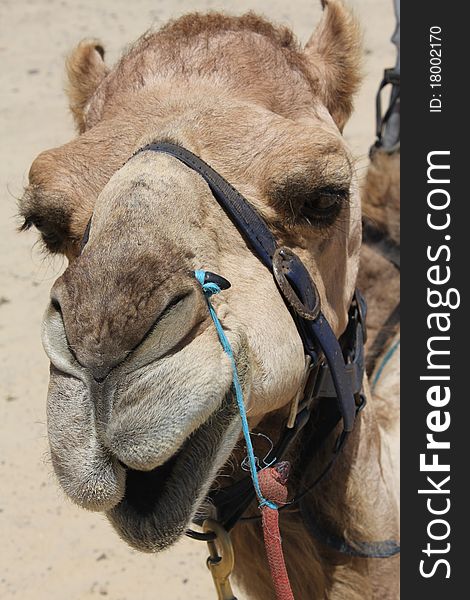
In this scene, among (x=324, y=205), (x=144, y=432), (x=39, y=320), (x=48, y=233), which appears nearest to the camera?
(x=144, y=432)

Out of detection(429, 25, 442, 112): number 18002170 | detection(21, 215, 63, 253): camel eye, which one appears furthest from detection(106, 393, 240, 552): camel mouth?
detection(429, 25, 442, 112): number 18002170

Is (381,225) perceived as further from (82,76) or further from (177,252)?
→ (177,252)

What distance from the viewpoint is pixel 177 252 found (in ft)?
6.14

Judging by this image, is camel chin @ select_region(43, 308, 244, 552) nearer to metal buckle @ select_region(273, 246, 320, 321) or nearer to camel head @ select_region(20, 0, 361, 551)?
camel head @ select_region(20, 0, 361, 551)

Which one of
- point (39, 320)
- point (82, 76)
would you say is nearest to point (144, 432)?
point (82, 76)

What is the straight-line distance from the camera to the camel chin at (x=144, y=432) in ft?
5.65

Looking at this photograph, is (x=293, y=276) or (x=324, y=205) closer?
(x=293, y=276)

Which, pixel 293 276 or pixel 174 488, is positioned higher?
pixel 293 276

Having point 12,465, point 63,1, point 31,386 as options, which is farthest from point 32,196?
point 63,1

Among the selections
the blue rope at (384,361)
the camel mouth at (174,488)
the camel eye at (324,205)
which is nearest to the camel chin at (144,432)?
the camel mouth at (174,488)

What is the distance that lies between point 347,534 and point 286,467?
546mm

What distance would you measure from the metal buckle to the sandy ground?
2.10 ft

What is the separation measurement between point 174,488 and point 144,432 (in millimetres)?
170

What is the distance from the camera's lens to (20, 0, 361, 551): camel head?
1.74 m
